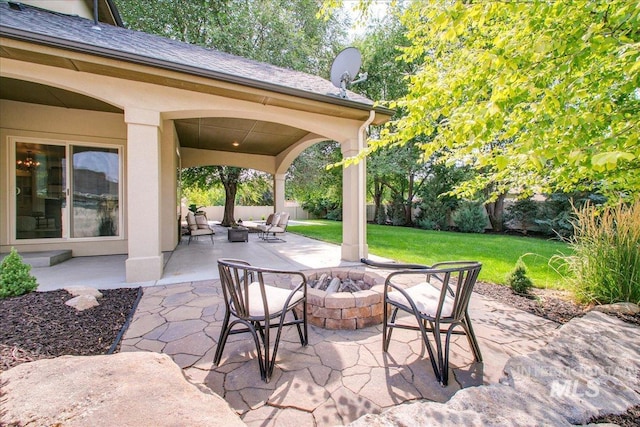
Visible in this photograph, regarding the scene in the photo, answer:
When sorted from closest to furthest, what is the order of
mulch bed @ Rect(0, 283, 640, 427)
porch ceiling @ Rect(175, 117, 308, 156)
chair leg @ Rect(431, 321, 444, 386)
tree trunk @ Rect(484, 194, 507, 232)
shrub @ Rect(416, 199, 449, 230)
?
chair leg @ Rect(431, 321, 444, 386), mulch bed @ Rect(0, 283, 640, 427), porch ceiling @ Rect(175, 117, 308, 156), tree trunk @ Rect(484, 194, 507, 232), shrub @ Rect(416, 199, 449, 230)

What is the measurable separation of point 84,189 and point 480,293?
26.3 feet

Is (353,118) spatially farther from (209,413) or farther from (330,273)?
(209,413)

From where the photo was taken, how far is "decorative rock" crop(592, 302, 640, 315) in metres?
2.92

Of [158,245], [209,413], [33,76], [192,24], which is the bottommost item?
[209,413]

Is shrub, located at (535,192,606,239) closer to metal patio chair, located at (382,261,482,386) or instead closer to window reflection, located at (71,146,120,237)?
metal patio chair, located at (382,261,482,386)

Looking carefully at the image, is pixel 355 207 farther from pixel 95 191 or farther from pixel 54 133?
pixel 54 133

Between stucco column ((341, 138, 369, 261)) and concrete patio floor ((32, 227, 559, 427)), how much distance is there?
2.41 meters

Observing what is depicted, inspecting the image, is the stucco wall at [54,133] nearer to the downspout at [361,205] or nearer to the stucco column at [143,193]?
the stucco column at [143,193]

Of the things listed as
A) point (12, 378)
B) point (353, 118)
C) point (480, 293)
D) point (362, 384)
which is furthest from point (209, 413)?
point (353, 118)

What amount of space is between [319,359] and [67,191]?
675 cm

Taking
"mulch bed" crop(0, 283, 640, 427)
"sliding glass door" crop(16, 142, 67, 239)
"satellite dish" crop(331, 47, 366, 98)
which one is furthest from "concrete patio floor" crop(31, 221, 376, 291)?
"satellite dish" crop(331, 47, 366, 98)

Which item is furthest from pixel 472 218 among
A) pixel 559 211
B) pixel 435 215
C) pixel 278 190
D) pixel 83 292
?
pixel 83 292

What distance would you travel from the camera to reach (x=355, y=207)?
5.59m

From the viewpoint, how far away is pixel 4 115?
5.32 meters
